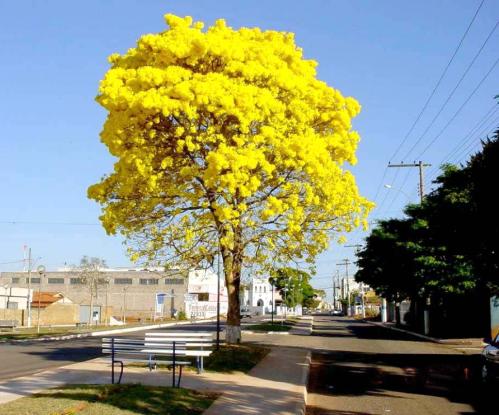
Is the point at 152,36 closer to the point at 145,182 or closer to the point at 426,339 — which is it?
the point at 145,182

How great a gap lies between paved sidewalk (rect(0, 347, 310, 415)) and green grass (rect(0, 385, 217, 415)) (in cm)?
49

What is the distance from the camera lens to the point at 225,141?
18.5 metres

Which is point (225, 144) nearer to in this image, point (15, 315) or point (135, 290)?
point (15, 315)

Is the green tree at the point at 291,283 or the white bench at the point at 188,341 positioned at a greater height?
the green tree at the point at 291,283

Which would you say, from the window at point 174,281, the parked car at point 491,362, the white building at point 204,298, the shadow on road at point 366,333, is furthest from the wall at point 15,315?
the parked car at point 491,362

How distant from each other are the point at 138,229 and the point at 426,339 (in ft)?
77.6

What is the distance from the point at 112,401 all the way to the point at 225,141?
868 cm

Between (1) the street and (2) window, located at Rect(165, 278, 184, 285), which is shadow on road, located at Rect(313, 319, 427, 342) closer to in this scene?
(1) the street

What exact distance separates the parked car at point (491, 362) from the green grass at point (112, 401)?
601 cm

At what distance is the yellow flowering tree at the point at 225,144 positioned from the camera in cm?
1802

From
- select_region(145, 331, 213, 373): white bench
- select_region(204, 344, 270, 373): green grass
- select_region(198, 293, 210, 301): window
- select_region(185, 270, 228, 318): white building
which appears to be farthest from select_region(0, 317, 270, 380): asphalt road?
select_region(198, 293, 210, 301): window

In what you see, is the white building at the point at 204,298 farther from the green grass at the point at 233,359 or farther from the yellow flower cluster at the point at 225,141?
the yellow flower cluster at the point at 225,141

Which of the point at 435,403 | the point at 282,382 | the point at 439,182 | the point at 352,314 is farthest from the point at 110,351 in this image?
the point at 352,314

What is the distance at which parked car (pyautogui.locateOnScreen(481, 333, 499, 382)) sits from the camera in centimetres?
1414
